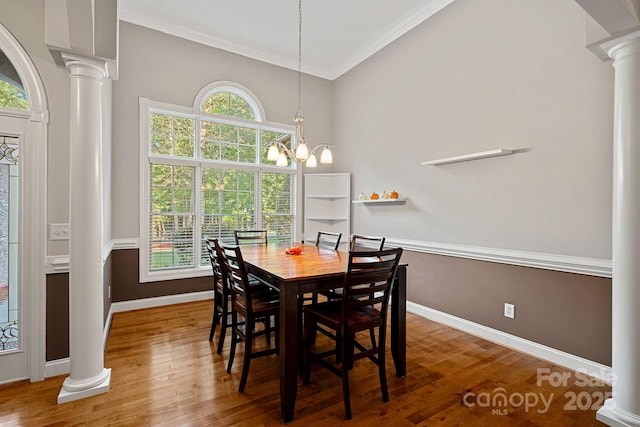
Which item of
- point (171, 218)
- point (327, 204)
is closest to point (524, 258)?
point (327, 204)

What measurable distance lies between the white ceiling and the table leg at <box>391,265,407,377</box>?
3.23 meters

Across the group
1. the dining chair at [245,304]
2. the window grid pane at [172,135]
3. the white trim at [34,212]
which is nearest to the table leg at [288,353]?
the dining chair at [245,304]

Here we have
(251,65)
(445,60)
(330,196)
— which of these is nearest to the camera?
(445,60)

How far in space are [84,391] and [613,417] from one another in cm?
342

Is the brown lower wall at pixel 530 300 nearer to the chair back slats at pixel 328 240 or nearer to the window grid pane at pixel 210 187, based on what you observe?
the chair back slats at pixel 328 240

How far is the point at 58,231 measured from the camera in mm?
2398

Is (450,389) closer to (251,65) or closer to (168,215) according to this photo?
(168,215)

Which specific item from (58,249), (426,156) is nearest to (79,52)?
(58,249)

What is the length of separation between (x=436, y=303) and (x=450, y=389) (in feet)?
4.93

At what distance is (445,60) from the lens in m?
3.63

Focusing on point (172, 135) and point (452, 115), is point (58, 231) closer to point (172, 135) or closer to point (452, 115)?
point (172, 135)

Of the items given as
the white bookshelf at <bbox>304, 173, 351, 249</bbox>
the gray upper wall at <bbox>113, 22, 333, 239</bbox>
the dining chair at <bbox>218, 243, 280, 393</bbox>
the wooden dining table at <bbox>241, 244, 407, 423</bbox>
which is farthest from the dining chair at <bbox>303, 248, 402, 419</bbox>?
the gray upper wall at <bbox>113, 22, 333, 239</bbox>

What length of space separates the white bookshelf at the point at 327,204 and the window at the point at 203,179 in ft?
1.24

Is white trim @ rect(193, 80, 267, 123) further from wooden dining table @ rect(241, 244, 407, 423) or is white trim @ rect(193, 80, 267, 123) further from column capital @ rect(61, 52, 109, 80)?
wooden dining table @ rect(241, 244, 407, 423)
